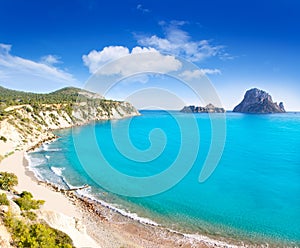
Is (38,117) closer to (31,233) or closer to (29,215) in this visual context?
(29,215)

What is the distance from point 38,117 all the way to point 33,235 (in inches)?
2999

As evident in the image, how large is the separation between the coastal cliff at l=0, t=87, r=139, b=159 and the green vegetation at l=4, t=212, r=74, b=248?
3136 cm

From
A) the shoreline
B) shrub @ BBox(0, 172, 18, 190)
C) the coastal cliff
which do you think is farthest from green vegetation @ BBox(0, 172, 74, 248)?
the coastal cliff

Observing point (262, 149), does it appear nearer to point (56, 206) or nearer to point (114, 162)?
point (114, 162)

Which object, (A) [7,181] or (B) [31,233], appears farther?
(A) [7,181]

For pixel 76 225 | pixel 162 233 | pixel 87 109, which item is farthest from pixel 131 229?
pixel 87 109

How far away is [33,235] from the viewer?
1386cm

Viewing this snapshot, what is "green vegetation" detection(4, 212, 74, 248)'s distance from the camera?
42.9 feet

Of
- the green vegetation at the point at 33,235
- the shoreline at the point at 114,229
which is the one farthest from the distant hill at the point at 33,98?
the green vegetation at the point at 33,235

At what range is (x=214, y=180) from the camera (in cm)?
3716

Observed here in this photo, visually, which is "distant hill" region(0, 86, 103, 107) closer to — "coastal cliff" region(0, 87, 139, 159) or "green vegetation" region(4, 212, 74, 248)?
"coastal cliff" region(0, 87, 139, 159)

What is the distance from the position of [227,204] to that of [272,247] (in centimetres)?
837

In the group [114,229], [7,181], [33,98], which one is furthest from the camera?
[33,98]

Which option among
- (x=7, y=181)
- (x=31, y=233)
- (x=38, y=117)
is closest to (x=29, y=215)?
(x=31, y=233)
